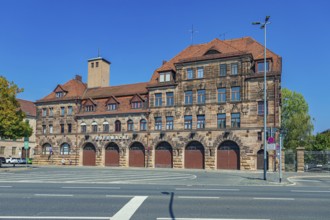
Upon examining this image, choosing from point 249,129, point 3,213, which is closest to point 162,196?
point 3,213

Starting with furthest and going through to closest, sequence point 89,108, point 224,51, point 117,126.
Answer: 1. point 89,108
2. point 117,126
3. point 224,51

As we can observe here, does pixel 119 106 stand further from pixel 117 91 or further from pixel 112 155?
pixel 112 155

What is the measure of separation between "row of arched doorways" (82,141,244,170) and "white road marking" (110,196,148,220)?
96.6 feet

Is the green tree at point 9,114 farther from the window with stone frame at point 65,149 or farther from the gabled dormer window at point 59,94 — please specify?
the gabled dormer window at point 59,94

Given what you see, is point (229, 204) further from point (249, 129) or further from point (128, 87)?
point (128, 87)

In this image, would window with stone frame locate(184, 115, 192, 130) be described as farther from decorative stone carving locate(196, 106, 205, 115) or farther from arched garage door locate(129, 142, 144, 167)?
arched garage door locate(129, 142, 144, 167)

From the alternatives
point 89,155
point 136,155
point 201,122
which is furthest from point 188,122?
point 89,155

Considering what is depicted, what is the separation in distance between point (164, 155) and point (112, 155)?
27.7ft

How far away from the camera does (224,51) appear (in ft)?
141

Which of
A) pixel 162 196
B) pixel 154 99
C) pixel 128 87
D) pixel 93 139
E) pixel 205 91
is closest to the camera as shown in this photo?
pixel 162 196

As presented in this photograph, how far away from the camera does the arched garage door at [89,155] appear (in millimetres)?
50312

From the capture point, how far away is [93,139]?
49906 millimetres

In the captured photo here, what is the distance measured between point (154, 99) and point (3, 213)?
36940 mm

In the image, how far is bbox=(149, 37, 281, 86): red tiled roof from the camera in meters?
42.0
